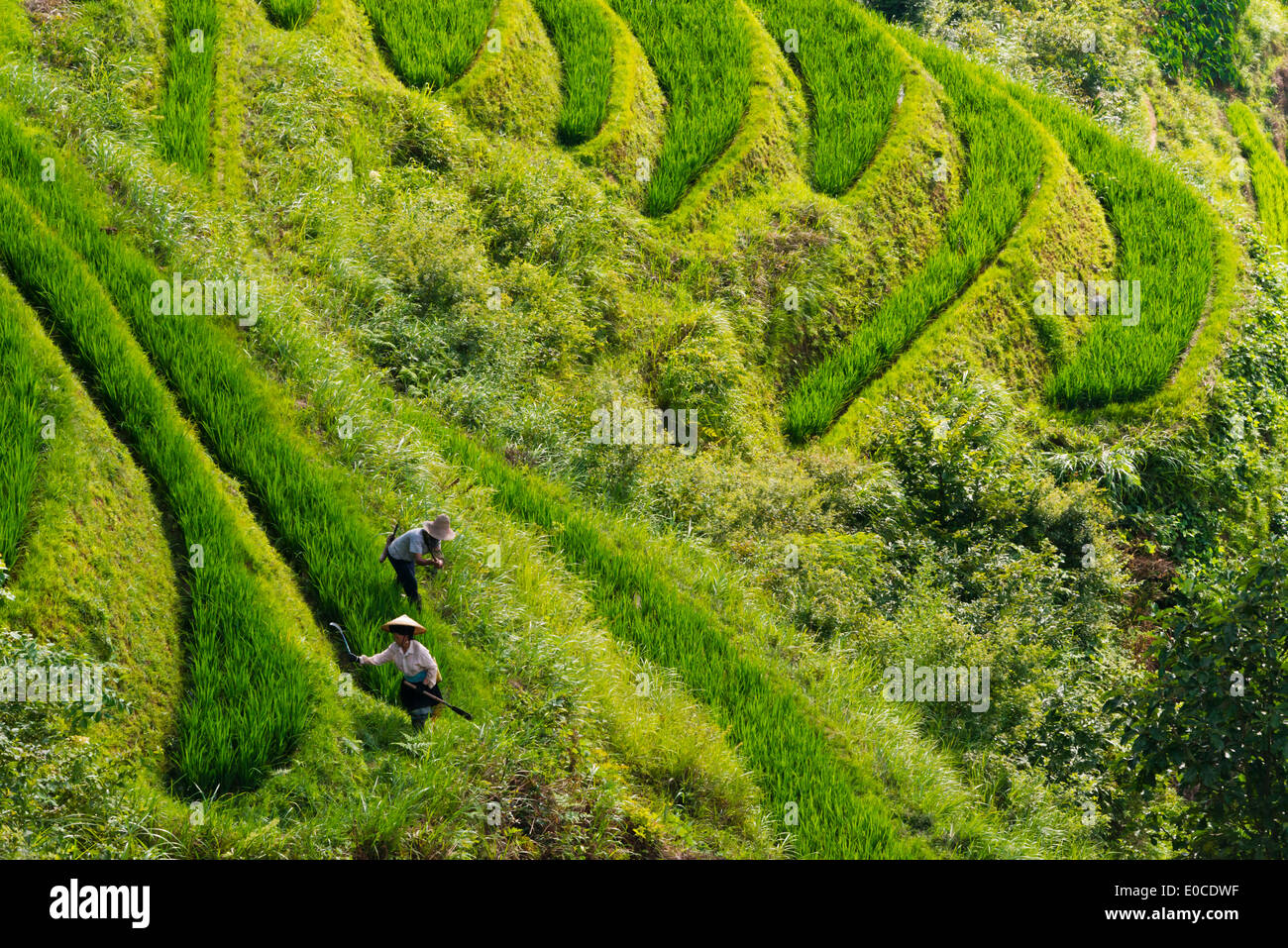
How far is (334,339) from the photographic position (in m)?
9.00

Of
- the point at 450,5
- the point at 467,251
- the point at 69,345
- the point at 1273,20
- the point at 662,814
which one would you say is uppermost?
the point at 1273,20

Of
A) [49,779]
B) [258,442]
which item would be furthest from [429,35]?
[49,779]

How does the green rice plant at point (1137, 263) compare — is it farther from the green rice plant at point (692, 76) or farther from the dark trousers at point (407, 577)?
the dark trousers at point (407, 577)

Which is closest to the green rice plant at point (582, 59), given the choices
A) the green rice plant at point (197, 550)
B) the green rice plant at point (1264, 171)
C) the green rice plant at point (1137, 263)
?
the green rice plant at point (1137, 263)

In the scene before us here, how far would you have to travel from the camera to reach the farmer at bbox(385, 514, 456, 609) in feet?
21.6

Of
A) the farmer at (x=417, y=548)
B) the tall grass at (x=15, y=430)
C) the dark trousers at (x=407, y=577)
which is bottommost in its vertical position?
the dark trousers at (x=407, y=577)

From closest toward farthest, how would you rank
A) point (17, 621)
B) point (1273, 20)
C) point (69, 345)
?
1. point (17, 621)
2. point (69, 345)
3. point (1273, 20)

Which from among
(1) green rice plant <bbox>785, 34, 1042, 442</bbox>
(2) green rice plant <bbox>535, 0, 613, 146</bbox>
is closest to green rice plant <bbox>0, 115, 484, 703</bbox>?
(1) green rice plant <bbox>785, 34, 1042, 442</bbox>

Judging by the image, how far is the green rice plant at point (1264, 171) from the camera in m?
19.4

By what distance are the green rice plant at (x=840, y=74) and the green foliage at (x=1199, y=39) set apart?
26.7 ft

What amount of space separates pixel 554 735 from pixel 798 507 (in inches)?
165

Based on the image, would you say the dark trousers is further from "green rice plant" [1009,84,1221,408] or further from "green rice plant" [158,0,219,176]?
"green rice plant" [1009,84,1221,408]

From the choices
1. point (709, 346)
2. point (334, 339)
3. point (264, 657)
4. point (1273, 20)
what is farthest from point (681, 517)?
point (1273, 20)

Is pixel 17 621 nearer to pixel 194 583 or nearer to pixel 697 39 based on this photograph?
pixel 194 583
